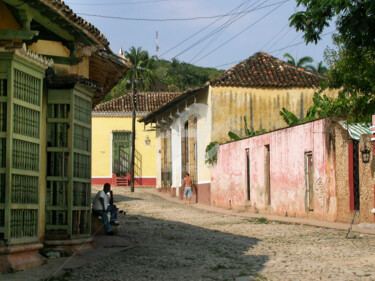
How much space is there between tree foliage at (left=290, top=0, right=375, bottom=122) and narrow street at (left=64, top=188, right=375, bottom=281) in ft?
13.4

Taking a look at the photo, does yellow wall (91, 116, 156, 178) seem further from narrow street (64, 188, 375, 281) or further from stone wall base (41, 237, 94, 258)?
stone wall base (41, 237, 94, 258)

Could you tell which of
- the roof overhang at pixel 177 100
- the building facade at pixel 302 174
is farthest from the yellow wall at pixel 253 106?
the building facade at pixel 302 174

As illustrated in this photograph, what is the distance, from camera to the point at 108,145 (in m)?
41.8

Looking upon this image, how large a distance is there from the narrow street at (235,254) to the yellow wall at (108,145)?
2488 cm

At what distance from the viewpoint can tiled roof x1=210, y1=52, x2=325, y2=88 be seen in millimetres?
27859

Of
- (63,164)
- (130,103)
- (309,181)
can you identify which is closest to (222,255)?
(63,164)

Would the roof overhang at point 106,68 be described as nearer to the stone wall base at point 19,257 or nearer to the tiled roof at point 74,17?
the tiled roof at point 74,17

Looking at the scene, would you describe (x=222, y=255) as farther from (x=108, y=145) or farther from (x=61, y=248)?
(x=108, y=145)

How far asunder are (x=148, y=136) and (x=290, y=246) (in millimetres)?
30584

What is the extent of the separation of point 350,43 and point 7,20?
10.7 m

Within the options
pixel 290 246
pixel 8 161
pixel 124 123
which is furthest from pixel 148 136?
pixel 8 161

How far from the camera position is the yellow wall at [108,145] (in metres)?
41.6

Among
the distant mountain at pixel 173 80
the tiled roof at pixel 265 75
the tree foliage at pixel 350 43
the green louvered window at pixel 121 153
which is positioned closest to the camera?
the tree foliage at pixel 350 43

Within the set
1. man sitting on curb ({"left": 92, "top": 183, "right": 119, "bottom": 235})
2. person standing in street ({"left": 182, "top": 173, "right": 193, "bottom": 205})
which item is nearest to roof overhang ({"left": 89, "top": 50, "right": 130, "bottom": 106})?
man sitting on curb ({"left": 92, "top": 183, "right": 119, "bottom": 235})
